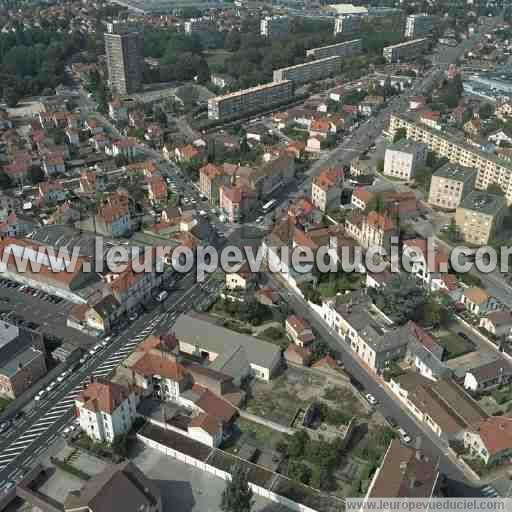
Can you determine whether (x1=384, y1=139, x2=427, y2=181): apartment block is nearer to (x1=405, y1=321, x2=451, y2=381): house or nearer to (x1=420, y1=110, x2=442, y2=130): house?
(x1=420, y1=110, x2=442, y2=130): house

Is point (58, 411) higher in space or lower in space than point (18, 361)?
lower

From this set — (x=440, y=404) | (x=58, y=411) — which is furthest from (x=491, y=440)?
(x=58, y=411)

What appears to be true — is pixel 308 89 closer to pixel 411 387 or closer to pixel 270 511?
pixel 411 387

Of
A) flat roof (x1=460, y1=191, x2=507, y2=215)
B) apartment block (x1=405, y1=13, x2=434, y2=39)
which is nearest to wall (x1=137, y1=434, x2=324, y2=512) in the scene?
flat roof (x1=460, y1=191, x2=507, y2=215)

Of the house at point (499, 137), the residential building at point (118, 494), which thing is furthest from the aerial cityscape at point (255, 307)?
the house at point (499, 137)

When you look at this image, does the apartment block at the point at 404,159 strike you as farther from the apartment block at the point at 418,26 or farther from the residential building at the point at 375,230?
the apartment block at the point at 418,26

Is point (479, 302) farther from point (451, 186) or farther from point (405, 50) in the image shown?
point (405, 50)

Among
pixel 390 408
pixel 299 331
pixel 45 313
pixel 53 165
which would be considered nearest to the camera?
pixel 390 408
